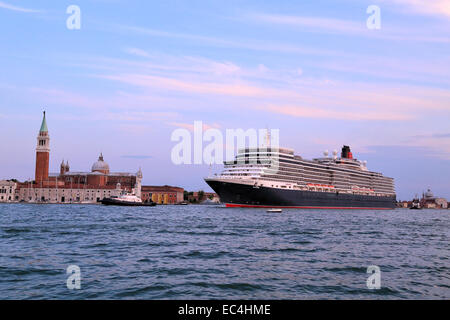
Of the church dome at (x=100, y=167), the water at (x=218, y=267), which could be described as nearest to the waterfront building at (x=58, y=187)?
the church dome at (x=100, y=167)

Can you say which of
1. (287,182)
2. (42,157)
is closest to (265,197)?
(287,182)

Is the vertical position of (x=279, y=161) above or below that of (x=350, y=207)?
above

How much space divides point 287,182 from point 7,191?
408 ft

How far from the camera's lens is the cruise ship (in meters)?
74.2

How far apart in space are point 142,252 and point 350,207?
85564 millimetres

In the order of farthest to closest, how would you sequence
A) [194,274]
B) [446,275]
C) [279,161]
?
[279,161]
[446,275]
[194,274]

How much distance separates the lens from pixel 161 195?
181000mm

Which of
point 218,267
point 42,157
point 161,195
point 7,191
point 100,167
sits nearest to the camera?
point 218,267

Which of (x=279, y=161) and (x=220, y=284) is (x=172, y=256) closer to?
(x=220, y=284)

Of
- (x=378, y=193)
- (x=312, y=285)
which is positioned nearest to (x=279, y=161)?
A: (x=378, y=193)

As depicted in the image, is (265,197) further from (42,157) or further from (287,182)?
(42,157)
